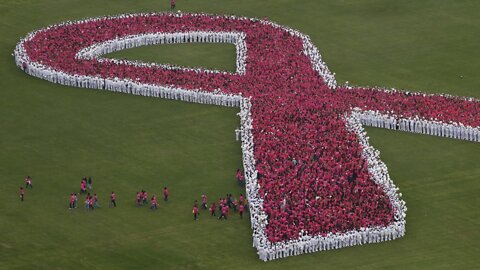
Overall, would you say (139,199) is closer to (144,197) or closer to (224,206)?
(144,197)

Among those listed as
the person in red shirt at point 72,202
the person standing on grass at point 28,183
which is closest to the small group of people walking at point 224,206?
the person in red shirt at point 72,202

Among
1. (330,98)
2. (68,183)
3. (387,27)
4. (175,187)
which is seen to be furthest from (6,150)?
(387,27)

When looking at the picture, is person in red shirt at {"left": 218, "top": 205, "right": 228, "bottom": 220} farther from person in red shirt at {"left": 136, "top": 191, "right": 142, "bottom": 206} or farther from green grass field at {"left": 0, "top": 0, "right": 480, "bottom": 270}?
person in red shirt at {"left": 136, "top": 191, "right": 142, "bottom": 206}

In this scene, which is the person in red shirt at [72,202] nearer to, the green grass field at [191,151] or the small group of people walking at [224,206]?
the green grass field at [191,151]

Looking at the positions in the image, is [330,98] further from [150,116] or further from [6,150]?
[6,150]

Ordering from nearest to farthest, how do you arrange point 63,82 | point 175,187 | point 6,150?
point 175,187, point 6,150, point 63,82

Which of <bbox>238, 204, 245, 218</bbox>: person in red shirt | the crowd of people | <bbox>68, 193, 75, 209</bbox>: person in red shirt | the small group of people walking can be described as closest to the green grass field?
<bbox>68, 193, 75, 209</bbox>: person in red shirt
